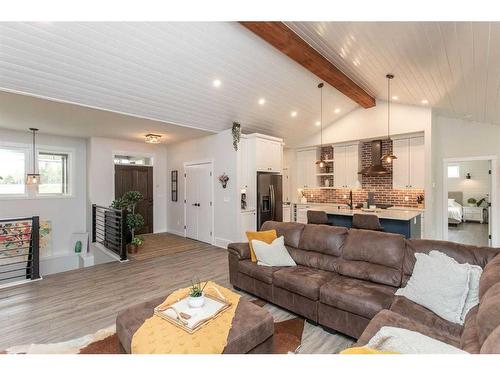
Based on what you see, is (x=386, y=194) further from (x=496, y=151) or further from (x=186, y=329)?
(x=186, y=329)

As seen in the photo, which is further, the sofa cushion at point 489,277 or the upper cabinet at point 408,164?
the upper cabinet at point 408,164

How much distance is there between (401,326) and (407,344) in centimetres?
54

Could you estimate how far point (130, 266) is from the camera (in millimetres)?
4523

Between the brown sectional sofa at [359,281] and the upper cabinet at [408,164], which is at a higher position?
the upper cabinet at [408,164]

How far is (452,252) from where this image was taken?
2330 mm

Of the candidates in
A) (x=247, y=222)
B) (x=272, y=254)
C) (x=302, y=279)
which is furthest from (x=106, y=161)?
(x=302, y=279)

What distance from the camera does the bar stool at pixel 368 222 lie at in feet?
13.1

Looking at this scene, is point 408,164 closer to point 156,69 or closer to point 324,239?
point 324,239

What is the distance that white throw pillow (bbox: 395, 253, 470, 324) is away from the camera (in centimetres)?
189

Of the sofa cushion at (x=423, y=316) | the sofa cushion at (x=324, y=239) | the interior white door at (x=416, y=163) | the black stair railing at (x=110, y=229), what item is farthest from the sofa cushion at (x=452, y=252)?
the black stair railing at (x=110, y=229)

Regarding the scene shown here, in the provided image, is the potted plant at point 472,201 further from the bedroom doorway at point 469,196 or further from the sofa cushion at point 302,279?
the sofa cushion at point 302,279

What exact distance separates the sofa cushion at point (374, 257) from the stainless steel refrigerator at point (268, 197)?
297cm

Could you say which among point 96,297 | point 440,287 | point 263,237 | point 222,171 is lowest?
point 96,297

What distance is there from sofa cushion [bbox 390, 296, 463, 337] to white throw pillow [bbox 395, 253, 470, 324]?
4cm
